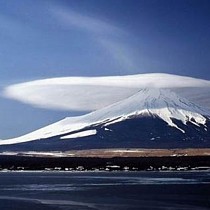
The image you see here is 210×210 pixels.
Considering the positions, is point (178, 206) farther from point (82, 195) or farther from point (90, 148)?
point (90, 148)

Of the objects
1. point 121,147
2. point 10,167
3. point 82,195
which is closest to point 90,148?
point 121,147

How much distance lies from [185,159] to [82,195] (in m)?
102

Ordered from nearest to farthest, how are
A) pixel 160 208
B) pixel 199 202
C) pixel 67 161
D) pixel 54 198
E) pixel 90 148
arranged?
pixel 160 208
pixel 199 202
pixel 54 198
pixel 67 161
pixel 90 148

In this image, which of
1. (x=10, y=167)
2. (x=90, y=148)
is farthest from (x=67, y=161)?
(x=90, y=148)

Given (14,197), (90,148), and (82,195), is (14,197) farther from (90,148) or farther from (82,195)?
(90,148)

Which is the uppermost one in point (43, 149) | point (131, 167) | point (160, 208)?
point (43, 149)

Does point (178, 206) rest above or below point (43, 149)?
below

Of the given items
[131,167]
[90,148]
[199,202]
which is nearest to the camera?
[199,202]

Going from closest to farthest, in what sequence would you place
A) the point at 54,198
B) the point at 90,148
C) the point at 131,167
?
the point at 54,198, the point at 131,167, the point at 90,148

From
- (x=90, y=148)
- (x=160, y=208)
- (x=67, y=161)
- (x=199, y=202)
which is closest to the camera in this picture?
(x=160, y=208)

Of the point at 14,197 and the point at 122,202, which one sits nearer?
the point at 122,202

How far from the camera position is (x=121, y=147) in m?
198

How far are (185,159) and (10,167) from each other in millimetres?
41202

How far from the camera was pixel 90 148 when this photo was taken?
194 meters
